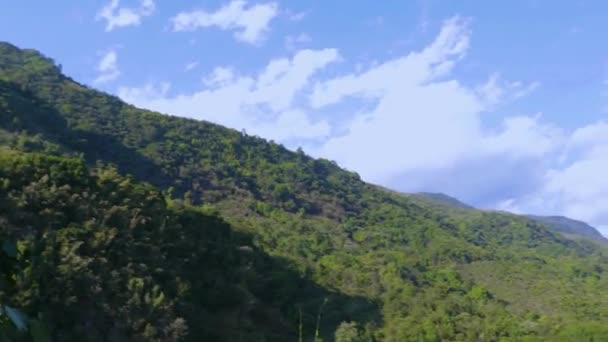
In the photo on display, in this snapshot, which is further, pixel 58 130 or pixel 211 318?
pixel 58 130

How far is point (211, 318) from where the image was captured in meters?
25.7

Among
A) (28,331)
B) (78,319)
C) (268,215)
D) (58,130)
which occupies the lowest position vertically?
(78,319)

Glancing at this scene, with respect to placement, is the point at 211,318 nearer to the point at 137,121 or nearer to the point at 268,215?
the point at 268,215

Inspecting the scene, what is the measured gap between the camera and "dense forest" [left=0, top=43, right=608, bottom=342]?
2189cm

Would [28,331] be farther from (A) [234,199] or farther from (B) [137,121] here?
(B) [137,121]

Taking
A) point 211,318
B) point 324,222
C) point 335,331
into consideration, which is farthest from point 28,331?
point 324,222

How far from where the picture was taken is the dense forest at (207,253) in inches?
862

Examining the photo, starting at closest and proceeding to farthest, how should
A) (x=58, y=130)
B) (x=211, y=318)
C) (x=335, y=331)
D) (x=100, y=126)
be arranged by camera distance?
(x=211, y=318) → (x=335, y=331) → (x=58, y=130) → (x=100, y=126)

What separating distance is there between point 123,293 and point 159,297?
117cm

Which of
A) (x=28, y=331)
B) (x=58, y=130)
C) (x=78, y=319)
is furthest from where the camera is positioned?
(x=58, y=130)

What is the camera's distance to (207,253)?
29312 mm

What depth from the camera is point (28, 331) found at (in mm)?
1694

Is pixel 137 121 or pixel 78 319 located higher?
pixel 137 121

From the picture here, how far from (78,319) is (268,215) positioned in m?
38.1
